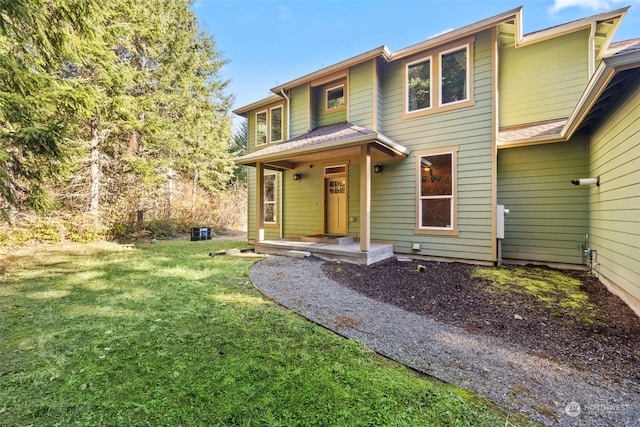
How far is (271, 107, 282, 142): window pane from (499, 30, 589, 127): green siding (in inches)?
252

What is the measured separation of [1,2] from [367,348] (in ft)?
19.9

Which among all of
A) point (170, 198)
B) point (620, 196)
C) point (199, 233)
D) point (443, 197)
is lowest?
point (199, 233)

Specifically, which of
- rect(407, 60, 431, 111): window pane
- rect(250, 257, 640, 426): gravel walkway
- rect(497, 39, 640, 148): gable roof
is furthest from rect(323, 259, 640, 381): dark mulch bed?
rect(407, 60, 431, 111): window pane

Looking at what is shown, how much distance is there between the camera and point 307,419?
156 centimetres

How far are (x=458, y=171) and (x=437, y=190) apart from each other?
60 cm

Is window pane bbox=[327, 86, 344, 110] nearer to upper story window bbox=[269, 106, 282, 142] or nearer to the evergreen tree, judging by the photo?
upper story window bbox=[269, 106, 282, 142]

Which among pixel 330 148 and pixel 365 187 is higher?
pixel 330 148

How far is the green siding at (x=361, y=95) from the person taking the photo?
23.0ft

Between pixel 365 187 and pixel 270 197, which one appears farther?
pixel 270 197

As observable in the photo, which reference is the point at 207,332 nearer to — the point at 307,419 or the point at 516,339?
the point at 307,419

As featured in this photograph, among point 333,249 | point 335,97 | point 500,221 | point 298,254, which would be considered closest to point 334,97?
point 335,97

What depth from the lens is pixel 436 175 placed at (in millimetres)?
6445

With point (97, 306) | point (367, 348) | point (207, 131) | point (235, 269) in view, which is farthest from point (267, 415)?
point (207, 131)

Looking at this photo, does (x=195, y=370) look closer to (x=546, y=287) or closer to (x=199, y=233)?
(x=546, y=287)
